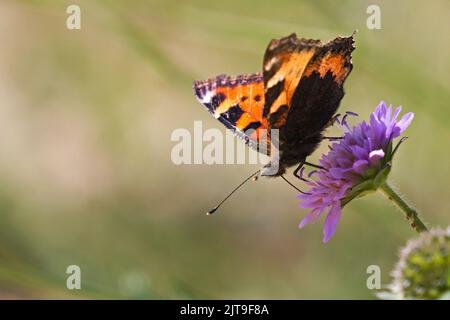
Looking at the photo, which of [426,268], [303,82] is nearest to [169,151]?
[303,82]

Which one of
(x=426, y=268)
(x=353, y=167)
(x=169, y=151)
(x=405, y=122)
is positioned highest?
(x=169, y=151)

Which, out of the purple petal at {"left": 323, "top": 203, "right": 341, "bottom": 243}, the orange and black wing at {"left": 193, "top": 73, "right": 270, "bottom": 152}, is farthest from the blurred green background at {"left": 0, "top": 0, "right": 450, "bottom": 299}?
the purple petal at {"left": 323, "top": 203, "right": 341, "bottom": 243}

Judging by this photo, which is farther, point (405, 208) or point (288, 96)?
point (288, 96)

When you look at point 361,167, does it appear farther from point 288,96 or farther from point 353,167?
point 288,96

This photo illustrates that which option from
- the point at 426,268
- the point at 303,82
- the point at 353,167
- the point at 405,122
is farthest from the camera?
the point at 303,82

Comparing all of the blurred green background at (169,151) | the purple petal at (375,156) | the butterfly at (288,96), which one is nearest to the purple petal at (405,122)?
the purple petal at (375,156)

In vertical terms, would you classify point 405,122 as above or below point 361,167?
above
